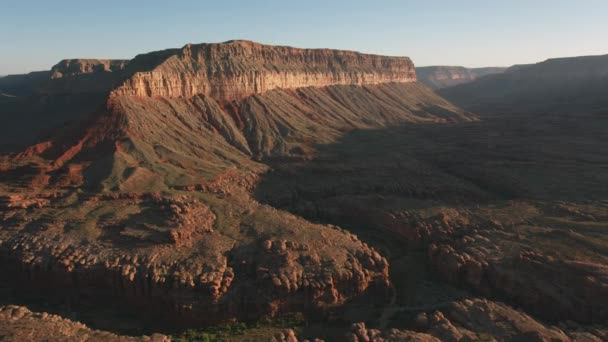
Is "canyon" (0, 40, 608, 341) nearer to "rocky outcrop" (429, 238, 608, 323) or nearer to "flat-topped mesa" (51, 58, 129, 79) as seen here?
"rocky outcrop" (429, 238, 608, 323)

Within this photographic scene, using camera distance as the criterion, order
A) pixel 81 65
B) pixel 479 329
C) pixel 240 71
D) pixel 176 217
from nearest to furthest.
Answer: pixel 479 329 → pixel 176 217 → pixel 240 71 → pixel 81 65

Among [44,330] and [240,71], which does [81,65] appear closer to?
[240,71]

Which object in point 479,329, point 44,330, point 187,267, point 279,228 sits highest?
point 279,228

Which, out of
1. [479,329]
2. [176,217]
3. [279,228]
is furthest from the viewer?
[279,228]

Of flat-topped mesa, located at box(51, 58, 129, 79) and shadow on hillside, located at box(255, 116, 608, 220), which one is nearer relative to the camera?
shadow on hillside, located at box(255, 116, 608, 220)

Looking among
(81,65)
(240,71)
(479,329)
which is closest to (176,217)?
(479,329)

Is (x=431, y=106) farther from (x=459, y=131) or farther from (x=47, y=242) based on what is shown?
(x=47, y=242)

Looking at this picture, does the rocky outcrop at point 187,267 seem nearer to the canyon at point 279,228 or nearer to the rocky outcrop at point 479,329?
the canyon at point 279,228

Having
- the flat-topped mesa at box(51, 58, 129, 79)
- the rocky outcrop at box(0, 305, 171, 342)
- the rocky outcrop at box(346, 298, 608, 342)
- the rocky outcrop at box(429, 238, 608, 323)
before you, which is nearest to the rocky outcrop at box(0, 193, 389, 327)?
the rocky outcrop at box(0, 305, 171, 342)
